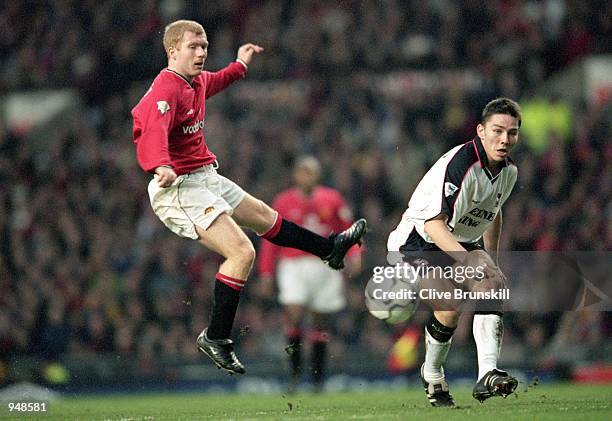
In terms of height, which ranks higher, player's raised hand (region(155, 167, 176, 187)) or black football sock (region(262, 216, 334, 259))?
player's raised hand (region(155, 167, 176, 187))

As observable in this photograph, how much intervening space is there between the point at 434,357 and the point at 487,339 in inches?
20.1

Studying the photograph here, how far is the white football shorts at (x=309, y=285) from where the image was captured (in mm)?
11609

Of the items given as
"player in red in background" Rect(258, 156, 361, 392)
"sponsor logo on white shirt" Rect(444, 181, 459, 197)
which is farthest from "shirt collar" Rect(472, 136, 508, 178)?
"player in red in background" Rect(258, 156, 361, 392)

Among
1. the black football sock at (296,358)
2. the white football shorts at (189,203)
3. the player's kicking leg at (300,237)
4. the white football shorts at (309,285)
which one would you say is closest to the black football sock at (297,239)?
the player's kicking leg at (300,237)

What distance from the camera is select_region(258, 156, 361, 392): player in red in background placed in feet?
36.6

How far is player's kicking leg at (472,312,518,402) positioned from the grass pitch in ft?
0.43

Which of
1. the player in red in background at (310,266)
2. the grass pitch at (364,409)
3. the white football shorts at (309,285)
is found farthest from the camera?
the white football shorts at (309,285)

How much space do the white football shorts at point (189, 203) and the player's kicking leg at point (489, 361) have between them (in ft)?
5.93

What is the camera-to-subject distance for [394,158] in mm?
15273

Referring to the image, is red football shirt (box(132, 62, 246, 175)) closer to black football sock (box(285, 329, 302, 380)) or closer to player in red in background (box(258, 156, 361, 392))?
black football sock (box(285, 329, 302, 380))

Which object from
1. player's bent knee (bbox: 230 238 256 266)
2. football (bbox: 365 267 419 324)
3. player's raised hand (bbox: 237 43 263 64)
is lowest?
football (bbox: 365 267 419 324)

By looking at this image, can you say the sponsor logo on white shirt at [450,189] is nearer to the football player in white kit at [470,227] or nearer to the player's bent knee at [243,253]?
the football player in white kit at [470,227]

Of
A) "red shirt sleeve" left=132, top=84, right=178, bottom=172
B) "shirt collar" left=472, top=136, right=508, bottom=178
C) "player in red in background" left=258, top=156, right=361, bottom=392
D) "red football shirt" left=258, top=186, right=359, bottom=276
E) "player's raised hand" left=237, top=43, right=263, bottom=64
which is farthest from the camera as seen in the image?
"red football shirt" left=258, top=186, right=359, bottom=276

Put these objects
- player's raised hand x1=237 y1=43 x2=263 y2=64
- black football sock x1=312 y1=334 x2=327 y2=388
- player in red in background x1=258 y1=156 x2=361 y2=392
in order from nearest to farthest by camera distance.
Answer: player's raised hand x1=237 y1=43 x2=263 y2=64
black football sock x1=312 y1=334 x2=327 y2=388
player in red in background x1=258 y1=156 x2=361 y2=392
